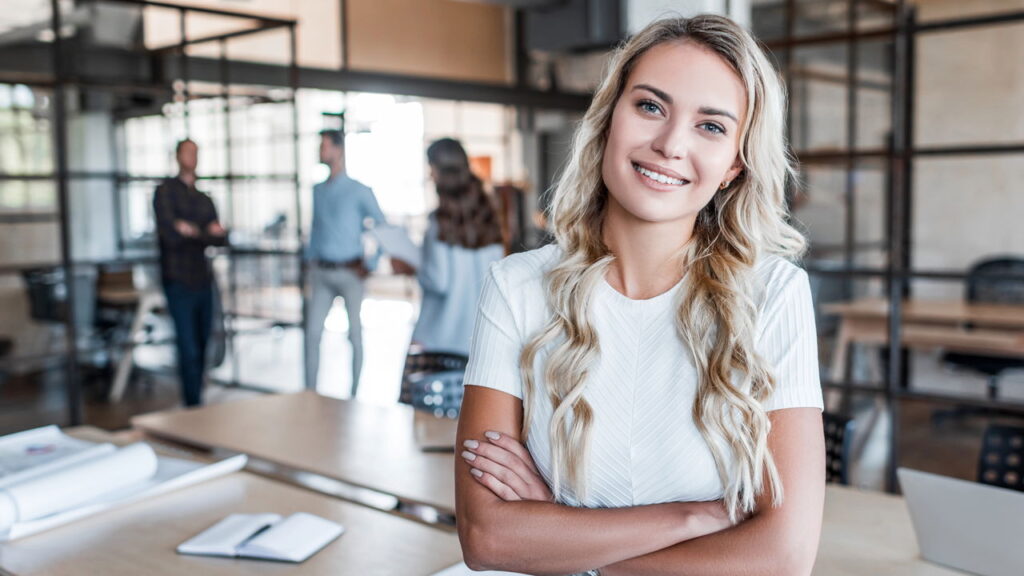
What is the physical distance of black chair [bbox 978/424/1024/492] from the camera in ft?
7.50

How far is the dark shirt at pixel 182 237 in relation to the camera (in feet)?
18.7

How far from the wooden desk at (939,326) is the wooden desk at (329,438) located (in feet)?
9.50

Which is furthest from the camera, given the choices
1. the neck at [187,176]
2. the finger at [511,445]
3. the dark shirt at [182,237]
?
the neck at [187,176]

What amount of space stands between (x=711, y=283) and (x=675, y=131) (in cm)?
23

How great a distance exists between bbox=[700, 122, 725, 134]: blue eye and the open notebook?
110 cm

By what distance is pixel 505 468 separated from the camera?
1.42 meters

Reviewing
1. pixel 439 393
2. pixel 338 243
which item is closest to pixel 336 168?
pixel 338 243

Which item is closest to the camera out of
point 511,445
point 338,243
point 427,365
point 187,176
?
point 511,445

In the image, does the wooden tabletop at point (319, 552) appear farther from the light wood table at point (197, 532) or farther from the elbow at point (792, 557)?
the elbow at point (792, 557)

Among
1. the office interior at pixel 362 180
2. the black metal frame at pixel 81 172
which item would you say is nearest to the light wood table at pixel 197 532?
the office interior at pixel 362 180

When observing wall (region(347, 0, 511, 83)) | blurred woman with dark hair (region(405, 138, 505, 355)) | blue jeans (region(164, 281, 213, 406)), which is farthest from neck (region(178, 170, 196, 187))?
wall (region(347, 0, 511, 83))

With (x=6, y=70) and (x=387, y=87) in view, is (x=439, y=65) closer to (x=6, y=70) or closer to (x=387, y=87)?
(x=387, y=87)

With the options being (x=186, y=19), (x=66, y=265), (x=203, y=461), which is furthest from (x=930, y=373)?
(x=186, y=19)

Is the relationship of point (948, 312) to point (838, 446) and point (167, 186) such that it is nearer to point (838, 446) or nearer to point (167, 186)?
point (838, 446)
